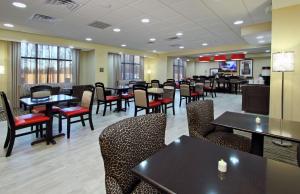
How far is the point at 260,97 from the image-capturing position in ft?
18.4

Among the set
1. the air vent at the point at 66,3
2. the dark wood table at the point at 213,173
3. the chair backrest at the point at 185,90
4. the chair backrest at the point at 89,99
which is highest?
the air vent at the point at 66,3

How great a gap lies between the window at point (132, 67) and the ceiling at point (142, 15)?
180 inches

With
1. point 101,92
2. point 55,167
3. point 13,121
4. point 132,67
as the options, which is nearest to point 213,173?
point 55,167

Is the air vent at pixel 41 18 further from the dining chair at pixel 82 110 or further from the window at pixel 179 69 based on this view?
the window at pixel 179 69

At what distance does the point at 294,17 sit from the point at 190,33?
10.8 feet

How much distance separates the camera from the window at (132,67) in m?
10.9

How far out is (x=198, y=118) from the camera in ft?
7.34

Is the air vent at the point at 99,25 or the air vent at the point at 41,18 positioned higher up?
the air vent at the point at 99,25

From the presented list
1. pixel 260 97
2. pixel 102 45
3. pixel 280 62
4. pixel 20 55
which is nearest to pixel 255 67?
pixel 260 97

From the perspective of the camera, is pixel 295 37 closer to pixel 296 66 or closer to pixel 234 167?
pixel 296 66

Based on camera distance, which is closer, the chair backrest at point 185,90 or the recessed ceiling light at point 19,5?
the recessed ceiling light at point 19,5

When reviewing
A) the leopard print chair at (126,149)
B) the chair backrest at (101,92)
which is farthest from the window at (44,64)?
the leopard print chair at (126,149)

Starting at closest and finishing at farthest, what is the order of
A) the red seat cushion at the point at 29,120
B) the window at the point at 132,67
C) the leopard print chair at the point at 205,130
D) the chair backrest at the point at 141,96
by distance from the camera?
the leopard print chair at the point at 205,130 → the red seat cushion at the point at 29,120 → the chair backrest at the point at 141,96 → the window at the point at 132,67

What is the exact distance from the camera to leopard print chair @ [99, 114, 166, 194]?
1209 mm
